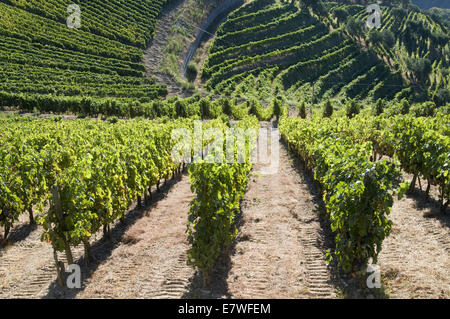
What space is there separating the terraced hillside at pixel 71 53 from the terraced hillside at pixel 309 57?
18.3 metres

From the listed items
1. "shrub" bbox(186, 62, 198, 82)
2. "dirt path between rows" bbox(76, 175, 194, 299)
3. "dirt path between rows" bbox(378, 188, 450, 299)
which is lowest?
"dirt path between rows" bbox(76, 175, 194, 299)

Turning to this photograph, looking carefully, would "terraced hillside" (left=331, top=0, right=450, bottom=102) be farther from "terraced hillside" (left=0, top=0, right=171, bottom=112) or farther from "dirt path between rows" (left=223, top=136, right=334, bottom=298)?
"dirt path between rows" (left=223, top=136, right=334, bottom=298)

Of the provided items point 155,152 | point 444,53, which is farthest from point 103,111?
point 444,53

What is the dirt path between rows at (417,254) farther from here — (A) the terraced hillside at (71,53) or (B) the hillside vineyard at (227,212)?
(A) the terraced hillside at (71,53)

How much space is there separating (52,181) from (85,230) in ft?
17.9

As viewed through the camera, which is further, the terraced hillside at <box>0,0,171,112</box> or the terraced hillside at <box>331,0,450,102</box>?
the terraced hillside at <box>331,0,450,102</box>

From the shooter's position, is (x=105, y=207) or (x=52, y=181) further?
(x=52, y=181)

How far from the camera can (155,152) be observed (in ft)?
47.9

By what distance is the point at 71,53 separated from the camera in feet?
220

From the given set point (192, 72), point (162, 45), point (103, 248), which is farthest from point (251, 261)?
point (162, 45)

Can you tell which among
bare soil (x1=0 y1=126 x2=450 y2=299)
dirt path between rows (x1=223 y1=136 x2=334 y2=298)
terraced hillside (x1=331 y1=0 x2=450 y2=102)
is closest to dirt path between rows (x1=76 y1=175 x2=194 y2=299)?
bare soil (x1=0 y1=126 x2=450 y2=299)

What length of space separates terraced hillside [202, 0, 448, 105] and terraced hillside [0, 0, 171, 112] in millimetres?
18271

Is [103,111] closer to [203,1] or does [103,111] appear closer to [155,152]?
[155,152]

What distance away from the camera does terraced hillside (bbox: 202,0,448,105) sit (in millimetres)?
73688
